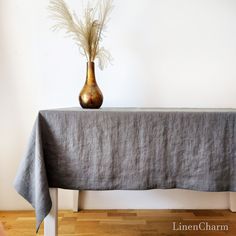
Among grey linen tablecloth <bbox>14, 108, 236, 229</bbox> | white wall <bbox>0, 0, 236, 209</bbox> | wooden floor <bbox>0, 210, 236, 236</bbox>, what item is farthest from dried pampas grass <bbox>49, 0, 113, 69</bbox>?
wooden floor <bbox>0, 210, 236, 236</bbox>

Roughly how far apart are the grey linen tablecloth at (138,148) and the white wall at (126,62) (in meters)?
0.56

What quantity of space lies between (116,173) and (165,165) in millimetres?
180

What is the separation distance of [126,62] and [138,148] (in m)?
0.70

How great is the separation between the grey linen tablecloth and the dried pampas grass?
1.29ft

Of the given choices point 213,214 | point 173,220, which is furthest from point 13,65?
point 213,214

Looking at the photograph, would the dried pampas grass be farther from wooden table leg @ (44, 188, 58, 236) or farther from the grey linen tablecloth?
wooden table leg @ (44, 188, 58, 236)

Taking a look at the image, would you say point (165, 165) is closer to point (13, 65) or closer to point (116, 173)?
point (116, 173)

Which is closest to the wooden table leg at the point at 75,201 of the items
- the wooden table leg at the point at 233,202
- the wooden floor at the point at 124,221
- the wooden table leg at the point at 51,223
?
the wooden floor at the point at 124,221

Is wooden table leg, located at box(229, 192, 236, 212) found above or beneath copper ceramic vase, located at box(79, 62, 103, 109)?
beneath

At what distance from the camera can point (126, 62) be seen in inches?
56.6

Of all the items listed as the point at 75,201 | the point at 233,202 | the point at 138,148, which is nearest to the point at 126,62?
the point at 138,148

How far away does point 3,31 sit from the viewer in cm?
140

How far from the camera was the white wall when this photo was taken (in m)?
1.41

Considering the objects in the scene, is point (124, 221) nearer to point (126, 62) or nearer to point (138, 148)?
point (138, 148)
